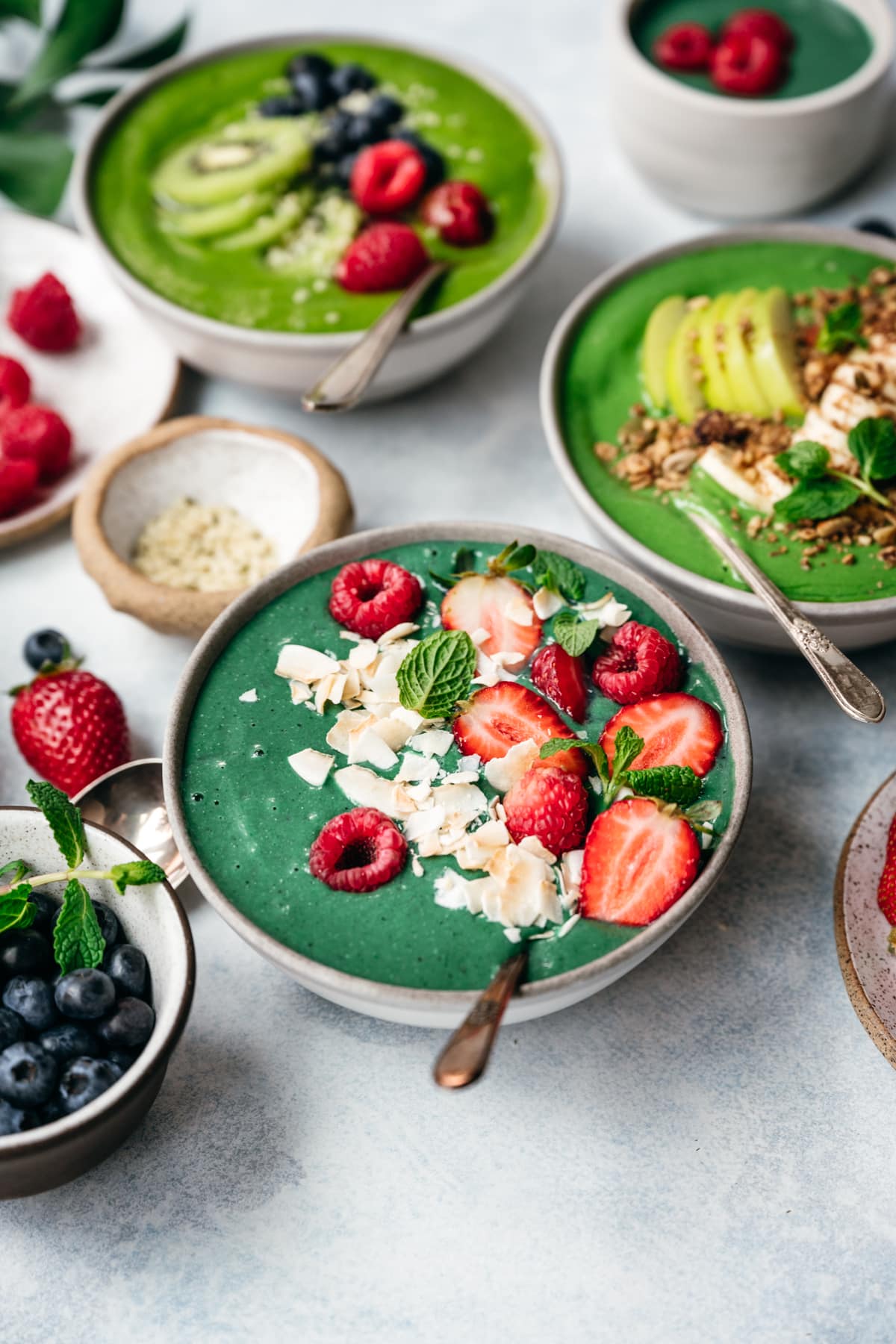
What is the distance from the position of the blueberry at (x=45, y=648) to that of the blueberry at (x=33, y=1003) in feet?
2.09

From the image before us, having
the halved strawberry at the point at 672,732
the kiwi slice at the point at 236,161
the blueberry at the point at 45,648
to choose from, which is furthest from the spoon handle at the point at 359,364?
the halved strawberry at the point at 672,732

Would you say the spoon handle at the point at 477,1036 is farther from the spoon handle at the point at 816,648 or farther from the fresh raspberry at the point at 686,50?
the fresh raspberry at the point at 686,50

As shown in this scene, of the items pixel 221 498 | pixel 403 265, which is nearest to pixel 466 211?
pixel 403 265

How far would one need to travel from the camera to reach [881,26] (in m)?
2.47

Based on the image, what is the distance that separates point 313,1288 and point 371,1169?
0.47 feet

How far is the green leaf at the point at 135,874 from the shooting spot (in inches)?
54.8

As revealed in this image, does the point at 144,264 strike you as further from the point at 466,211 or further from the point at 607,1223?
the point at 607,1223

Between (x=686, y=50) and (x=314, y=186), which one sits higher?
(x=686, y=50)

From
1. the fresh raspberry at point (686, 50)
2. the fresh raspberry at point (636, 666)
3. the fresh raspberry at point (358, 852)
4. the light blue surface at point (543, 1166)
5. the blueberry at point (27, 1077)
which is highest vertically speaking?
the fresh raspberry at point (686, 50)

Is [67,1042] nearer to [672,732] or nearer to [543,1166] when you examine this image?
[543,1166]

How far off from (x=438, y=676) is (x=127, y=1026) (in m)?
0.54

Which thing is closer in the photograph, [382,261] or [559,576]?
[559,576]

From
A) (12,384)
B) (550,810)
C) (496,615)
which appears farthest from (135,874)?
(12,384)

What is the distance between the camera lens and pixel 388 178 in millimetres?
2250
